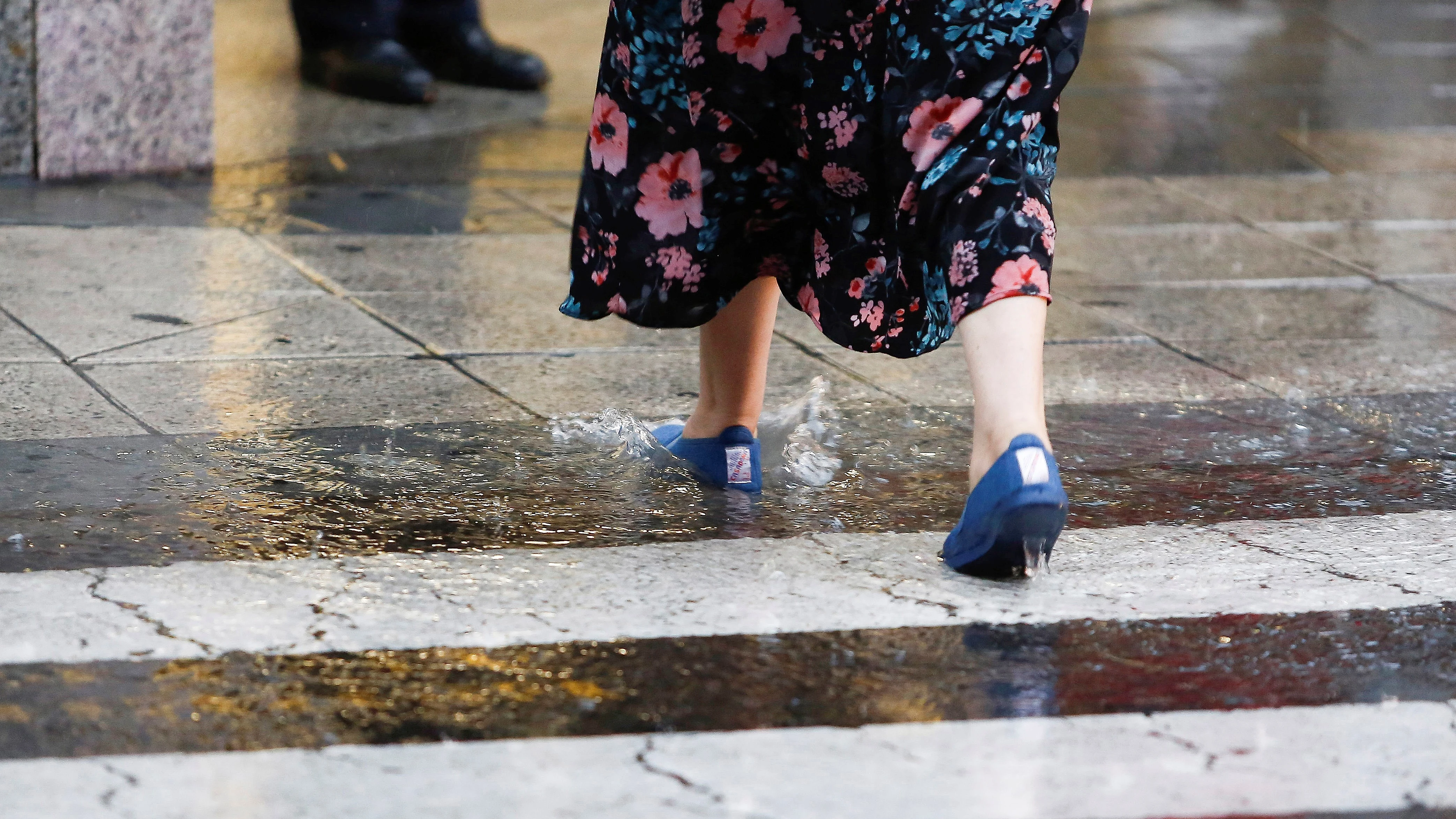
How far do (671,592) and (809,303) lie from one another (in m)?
0.58

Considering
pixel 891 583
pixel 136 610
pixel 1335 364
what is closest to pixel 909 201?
pixel 891 583

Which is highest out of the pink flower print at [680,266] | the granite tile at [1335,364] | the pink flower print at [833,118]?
the pink flower print at [833,118]

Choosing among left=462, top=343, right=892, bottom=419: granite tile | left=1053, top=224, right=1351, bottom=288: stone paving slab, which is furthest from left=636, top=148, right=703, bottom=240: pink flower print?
left=1053, top=224, right=1351, bottom=288: stone paving slab

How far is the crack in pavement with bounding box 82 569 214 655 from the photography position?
7.19 ft

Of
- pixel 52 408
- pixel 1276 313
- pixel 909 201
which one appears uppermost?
pixel 909 201

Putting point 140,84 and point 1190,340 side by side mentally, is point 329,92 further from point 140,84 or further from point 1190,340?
point 1190,340

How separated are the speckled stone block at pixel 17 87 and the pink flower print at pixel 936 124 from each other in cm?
352

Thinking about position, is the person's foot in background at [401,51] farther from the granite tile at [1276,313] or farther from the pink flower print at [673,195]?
the pink flower print at [673,195]

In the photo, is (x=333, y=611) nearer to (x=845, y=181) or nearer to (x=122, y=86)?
(x=845, y=181)

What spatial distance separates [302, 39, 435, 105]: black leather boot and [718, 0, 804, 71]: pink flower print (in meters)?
4.33

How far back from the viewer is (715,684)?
2.13m

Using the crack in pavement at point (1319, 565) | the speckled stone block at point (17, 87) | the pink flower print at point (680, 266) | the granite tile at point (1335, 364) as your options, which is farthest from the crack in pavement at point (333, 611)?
the speckled stone block at point (17, 87)

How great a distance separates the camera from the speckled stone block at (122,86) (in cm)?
512

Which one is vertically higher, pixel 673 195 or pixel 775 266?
pixel 673 195
